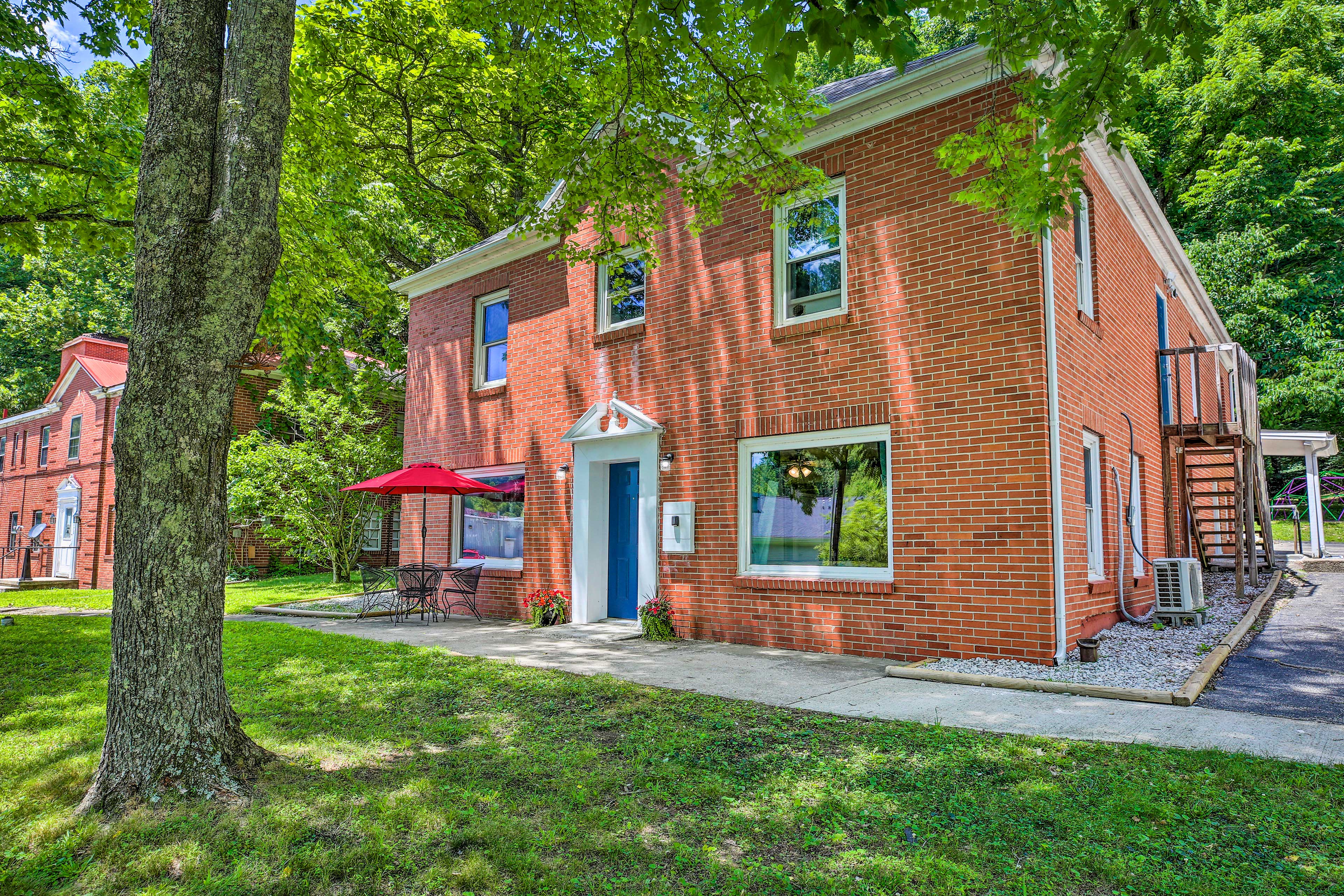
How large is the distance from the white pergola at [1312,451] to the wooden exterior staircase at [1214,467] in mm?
3052

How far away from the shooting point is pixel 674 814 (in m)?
3.87

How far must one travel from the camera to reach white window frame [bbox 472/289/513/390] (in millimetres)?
13805

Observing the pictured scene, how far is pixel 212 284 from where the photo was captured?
413 cm

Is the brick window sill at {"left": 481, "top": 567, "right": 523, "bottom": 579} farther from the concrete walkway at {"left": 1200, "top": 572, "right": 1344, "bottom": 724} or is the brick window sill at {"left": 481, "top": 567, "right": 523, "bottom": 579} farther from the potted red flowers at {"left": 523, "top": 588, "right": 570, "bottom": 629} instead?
the concrete walkway at {"left": 1200, "top": 572, "right": 1344, "bottom": 724}

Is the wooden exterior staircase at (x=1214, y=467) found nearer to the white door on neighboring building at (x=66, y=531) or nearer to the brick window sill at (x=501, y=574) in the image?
the brick window sill at (x=501, y=574)

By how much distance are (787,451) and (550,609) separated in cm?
459

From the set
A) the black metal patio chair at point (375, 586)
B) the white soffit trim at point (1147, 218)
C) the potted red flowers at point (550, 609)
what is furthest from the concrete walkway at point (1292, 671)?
the black metal patio chair at point (375, 586)

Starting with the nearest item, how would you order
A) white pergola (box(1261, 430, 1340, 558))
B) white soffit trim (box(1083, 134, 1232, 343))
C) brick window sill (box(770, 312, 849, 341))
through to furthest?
brick window sill (box(770, 312, 849, 341)) → white soffit trim (box(1083, 134, 1232, 343)) → white pergola (box(1261, 430, 1340, 558))

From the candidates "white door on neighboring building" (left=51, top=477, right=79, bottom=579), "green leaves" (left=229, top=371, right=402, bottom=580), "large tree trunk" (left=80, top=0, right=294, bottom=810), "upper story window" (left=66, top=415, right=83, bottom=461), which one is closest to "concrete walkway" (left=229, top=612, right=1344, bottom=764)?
"large tree trunk" (left=80, top=0, right=294, bottom=810)

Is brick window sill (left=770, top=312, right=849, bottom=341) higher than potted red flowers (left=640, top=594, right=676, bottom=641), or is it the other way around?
brick window sill (left=770, top=312, right=849, bottom=341)

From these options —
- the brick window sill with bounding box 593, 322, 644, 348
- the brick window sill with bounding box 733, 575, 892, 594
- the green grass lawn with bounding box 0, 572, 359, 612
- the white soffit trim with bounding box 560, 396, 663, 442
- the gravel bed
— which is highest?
the brick window sill with bounding box 593, 322, 644, 348

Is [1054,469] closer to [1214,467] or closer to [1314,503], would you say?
[1214,467]

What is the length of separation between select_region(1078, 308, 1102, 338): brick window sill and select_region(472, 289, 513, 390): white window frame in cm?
895

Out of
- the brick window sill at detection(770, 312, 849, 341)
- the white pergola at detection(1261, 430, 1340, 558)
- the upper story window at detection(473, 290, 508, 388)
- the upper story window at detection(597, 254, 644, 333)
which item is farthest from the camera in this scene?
the white pergola at detection(1261, 430, 1340, 558)
